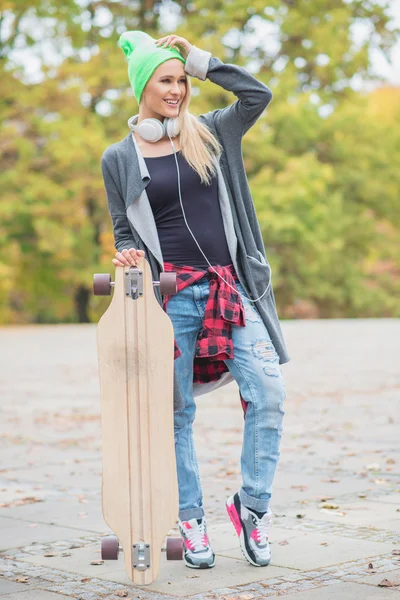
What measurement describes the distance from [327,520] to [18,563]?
1.44m

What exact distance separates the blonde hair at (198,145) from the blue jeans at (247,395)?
431 mm

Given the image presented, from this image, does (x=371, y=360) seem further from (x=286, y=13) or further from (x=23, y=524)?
(x=286, y=13)

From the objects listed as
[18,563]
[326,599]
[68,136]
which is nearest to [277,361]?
[326,599]

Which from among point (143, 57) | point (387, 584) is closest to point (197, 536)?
point (387, 584)

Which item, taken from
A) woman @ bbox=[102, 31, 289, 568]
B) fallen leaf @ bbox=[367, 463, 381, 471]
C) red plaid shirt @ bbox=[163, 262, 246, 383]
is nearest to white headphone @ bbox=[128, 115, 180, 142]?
woman @ bbox=[102, 31, 289, 568]

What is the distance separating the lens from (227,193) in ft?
13.6

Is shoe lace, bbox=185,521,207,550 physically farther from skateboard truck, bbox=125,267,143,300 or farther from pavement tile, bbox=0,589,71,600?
skateboard truck, bbox=125,267,143,300

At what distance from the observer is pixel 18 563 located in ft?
13.7

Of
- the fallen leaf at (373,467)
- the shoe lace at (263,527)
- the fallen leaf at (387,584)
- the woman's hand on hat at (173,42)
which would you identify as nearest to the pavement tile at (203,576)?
the shoe lace at (263,527)

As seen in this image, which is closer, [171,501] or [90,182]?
[171,501]

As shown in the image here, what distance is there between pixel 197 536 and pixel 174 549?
163 millimetres

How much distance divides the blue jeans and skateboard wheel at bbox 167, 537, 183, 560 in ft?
0.57

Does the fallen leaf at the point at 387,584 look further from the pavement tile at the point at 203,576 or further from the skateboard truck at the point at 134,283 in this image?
the skateboard truck at the point at 134,283

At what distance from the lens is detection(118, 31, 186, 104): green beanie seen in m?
4.08
